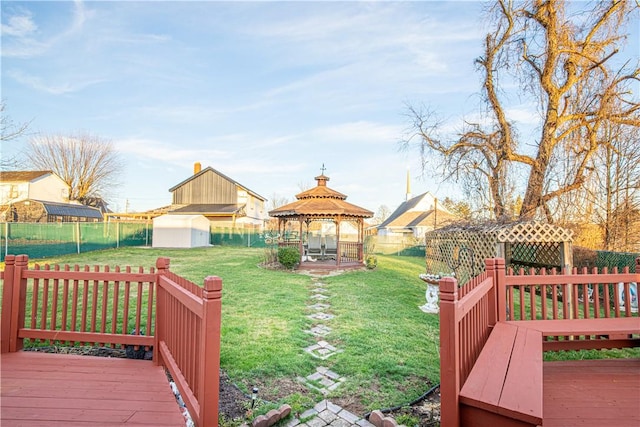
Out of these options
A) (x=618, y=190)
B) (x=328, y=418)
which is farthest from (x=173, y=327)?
(x=618, y=190)

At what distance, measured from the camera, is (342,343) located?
4.36 metres

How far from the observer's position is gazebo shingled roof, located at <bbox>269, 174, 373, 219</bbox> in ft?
41.5

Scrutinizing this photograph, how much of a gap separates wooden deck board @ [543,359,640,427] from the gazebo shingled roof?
968 centimetres

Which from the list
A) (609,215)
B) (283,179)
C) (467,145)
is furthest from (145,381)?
(283,179)

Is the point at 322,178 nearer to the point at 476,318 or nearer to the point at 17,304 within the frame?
the point at 17,304

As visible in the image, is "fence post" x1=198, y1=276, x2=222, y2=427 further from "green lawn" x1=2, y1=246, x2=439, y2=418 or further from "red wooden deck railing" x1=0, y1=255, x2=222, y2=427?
"green lawn" x1=2, y1=246, x2=439, y2=418

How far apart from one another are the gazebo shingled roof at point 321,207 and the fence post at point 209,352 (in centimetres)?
1065

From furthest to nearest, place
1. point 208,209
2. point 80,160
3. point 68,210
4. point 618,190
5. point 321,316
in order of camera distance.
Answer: point 80,160, point 208,209, point 68,210, point 618,190, point 321,316

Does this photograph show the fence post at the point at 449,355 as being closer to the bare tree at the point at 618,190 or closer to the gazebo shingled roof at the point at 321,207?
the bare tree at the point at 618,190

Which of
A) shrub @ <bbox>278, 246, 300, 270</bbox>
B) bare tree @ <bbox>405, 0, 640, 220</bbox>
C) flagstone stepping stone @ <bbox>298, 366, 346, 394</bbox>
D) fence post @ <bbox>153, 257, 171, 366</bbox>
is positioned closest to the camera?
fence post @ <bbox>153, 257, 171, 366</bbox>

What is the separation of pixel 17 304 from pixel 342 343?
3719 mm

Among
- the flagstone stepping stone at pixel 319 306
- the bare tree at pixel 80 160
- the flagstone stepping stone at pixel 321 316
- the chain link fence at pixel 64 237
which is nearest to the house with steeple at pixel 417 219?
the chain link fence at pixel 64 237

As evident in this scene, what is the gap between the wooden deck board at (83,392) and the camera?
192cm

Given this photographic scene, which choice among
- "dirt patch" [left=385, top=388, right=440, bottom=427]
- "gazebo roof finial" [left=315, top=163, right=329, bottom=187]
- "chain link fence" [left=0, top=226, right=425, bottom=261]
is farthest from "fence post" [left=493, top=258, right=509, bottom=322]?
"gazebo roof finial" [left=315, top=163, right=329, bottom=187]
